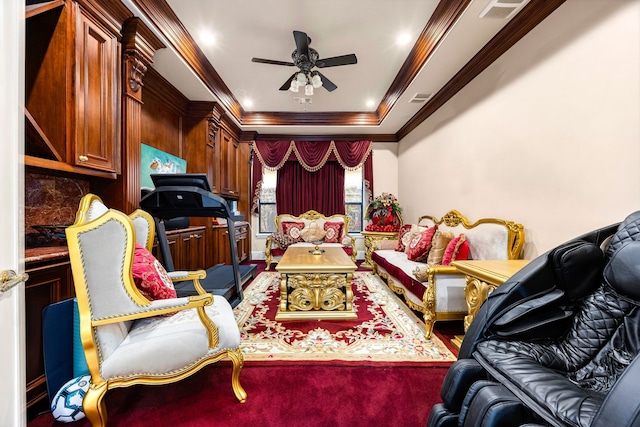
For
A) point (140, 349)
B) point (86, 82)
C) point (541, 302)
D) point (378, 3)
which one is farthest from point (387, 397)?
point (378, 3)

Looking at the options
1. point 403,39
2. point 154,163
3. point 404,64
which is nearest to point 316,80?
point 403,39

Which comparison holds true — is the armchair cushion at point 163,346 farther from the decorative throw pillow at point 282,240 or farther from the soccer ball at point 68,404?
the decorative throw pillow at point 282,240

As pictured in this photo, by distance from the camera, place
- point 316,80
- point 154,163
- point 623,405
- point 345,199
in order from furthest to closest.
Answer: point 345,199 → point 154,163 → point 316,80 → point 623,405

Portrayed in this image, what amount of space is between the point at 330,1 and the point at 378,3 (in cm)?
45

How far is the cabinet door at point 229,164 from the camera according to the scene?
465cm

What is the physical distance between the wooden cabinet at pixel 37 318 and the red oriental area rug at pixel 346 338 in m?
1.18

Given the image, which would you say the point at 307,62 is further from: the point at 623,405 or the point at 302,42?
the point at 623,405

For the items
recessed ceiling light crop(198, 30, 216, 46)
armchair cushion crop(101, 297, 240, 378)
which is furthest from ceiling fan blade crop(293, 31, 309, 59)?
armchair cushion crop(101, 297, 240, 378)

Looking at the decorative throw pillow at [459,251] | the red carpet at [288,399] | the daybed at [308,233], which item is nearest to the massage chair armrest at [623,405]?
the red carpet at [288,399]

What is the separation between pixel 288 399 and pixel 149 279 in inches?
43.5

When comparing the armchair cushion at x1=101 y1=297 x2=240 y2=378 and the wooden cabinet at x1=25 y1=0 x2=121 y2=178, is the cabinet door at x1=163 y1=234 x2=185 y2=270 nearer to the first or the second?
the wooden cabinet at x1=25 y1=0 x2=121 y2=178

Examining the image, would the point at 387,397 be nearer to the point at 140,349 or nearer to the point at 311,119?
the point at 140,349

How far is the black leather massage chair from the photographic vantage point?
34.0 inches

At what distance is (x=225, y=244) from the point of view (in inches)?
182
